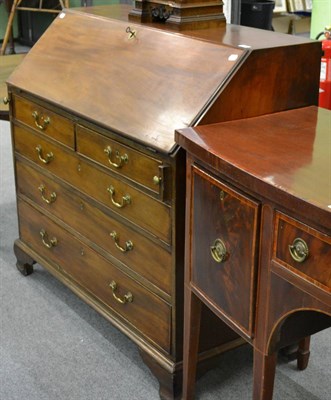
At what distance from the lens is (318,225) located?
1.38 metres

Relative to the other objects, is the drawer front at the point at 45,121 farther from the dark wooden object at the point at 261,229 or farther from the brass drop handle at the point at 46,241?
the dark wooden object at the point at 261,229

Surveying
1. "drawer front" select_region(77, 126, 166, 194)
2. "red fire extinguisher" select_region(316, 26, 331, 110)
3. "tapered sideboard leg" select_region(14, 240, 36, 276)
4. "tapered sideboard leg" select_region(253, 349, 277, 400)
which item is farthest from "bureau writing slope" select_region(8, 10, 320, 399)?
"red fire extinguisher" select_region(316, 26, 331, 110)

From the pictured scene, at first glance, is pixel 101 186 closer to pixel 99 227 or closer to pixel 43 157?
pixel 99 227

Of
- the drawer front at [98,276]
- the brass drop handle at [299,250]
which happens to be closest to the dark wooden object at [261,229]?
the brass drop handle at [299,250]

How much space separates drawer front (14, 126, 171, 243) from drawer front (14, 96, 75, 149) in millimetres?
39

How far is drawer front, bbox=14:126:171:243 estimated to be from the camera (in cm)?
204

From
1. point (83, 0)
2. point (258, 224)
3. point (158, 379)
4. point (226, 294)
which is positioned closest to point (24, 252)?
point (158, 379)

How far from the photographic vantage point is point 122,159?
211cm

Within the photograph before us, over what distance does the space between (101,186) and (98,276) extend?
365mm

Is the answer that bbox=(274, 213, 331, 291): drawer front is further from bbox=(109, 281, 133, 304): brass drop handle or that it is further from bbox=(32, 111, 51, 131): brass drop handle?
bbox=(32, 111, 51, 131): brass drop handle

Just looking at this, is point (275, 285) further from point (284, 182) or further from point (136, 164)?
point (136, 164)

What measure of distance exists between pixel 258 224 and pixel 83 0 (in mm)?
5629

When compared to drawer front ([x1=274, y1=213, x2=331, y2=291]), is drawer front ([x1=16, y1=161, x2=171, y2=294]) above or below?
below

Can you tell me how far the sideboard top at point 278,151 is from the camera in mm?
1440
